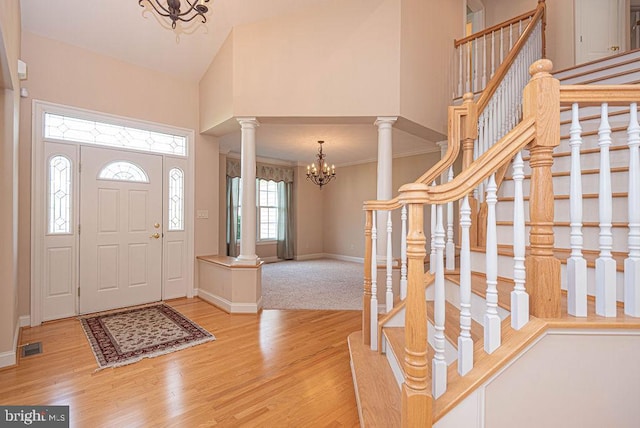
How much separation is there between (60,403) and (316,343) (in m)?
1.83

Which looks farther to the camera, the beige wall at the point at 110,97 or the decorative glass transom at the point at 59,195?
the decorative glass transom at the point at 59,195

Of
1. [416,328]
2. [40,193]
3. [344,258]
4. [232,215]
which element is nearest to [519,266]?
[416,328]

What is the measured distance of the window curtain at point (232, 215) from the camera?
6430 millimetres

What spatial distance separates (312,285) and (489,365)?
398 centimetres

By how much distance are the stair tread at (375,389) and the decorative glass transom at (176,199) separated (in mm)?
3141

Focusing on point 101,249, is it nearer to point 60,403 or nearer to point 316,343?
point 60,403

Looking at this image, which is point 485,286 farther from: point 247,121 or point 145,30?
point 145,30

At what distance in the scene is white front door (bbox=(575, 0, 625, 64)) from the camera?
4242 millimetres

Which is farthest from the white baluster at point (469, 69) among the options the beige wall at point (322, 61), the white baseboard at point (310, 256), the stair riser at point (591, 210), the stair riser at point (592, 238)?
the white baseboard at point (310, 256)

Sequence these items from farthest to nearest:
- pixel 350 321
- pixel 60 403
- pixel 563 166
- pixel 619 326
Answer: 1. pixel 350 321
2. pixel 563 166
3. pixel 60 403
4. pixel 619 326

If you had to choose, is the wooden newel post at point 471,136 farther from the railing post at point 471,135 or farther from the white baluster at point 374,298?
the white baluster at point 374,298

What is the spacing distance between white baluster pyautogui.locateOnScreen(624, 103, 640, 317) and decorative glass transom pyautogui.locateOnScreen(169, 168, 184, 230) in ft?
14.6

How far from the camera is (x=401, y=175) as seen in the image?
637 cm

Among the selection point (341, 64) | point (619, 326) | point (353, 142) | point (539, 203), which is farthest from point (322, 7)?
point (619, 326)
